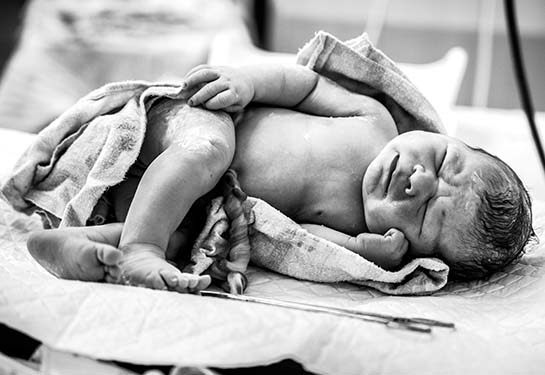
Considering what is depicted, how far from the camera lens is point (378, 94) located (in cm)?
134

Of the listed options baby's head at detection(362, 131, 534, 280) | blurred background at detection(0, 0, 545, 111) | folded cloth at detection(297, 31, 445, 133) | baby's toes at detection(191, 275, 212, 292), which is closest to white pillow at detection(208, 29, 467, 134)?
folded cloth at detection(297, 31, 445, 133)

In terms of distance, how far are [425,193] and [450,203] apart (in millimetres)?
39

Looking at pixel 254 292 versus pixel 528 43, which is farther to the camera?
pixel 528 43

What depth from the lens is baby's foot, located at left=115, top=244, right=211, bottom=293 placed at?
0.91 meters

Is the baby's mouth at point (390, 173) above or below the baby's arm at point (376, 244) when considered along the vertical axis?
above

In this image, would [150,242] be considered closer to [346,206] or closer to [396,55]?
[346,206]

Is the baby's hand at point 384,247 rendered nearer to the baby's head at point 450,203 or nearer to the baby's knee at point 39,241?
the baby's head at point 450,203

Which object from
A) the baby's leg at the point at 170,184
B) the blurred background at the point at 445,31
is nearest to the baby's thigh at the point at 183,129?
the baby's leg at the point at 170,184

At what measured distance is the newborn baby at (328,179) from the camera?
103 centimetres

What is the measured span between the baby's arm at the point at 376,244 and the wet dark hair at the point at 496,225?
0.09 m

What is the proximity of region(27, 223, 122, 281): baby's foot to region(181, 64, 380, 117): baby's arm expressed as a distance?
309mm

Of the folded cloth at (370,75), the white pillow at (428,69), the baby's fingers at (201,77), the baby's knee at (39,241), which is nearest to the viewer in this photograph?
the baby's knee at (39,241)

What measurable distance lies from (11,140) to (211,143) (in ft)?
2.09

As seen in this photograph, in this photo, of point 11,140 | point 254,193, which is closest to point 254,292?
point 254,193
